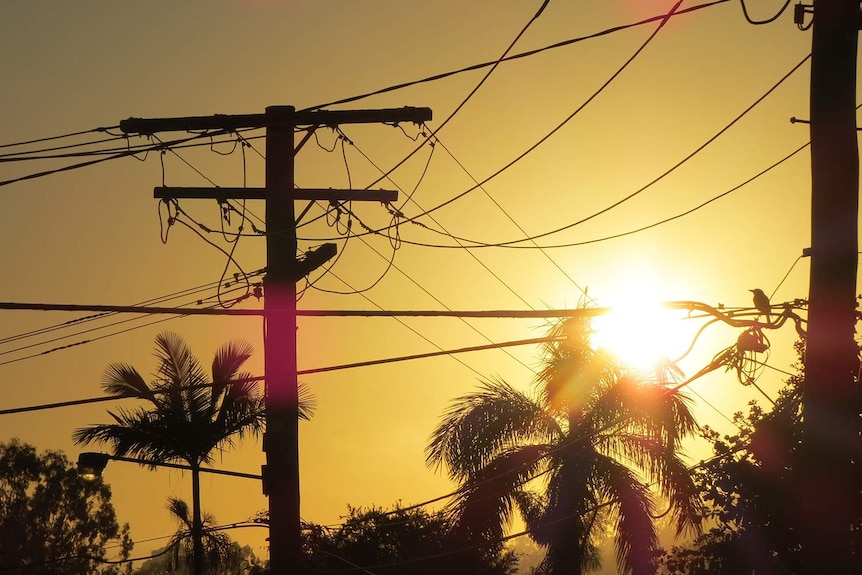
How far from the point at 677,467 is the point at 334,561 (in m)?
13.8

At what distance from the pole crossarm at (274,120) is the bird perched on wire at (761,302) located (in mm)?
5966

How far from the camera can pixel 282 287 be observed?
1725 centimetres

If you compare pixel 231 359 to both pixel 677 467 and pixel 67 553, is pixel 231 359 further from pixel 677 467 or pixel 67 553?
pixel 67 553

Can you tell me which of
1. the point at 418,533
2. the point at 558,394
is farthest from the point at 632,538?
the point at 418,533

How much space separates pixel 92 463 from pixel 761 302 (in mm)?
14880

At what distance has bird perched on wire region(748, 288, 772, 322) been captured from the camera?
1515 centimetres

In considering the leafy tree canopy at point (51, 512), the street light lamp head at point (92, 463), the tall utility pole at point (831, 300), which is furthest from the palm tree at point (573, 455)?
the leafy tree canopy at point (51, 512)

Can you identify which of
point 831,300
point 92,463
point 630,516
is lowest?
point 831,300

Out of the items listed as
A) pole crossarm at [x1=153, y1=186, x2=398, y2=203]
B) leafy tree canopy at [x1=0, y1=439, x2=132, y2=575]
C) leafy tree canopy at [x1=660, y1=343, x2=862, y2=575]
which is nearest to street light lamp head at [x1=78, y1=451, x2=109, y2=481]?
pole crossarm at [x1=153, y1=186, x2=398, y2=203]

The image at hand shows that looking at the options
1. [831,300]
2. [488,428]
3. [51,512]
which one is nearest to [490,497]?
[488,428]

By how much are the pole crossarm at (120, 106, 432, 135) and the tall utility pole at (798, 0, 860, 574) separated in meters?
7.89

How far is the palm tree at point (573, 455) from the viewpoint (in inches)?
1150

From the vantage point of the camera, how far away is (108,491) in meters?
77.1

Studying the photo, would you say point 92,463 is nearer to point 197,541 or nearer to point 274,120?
point 197,541
